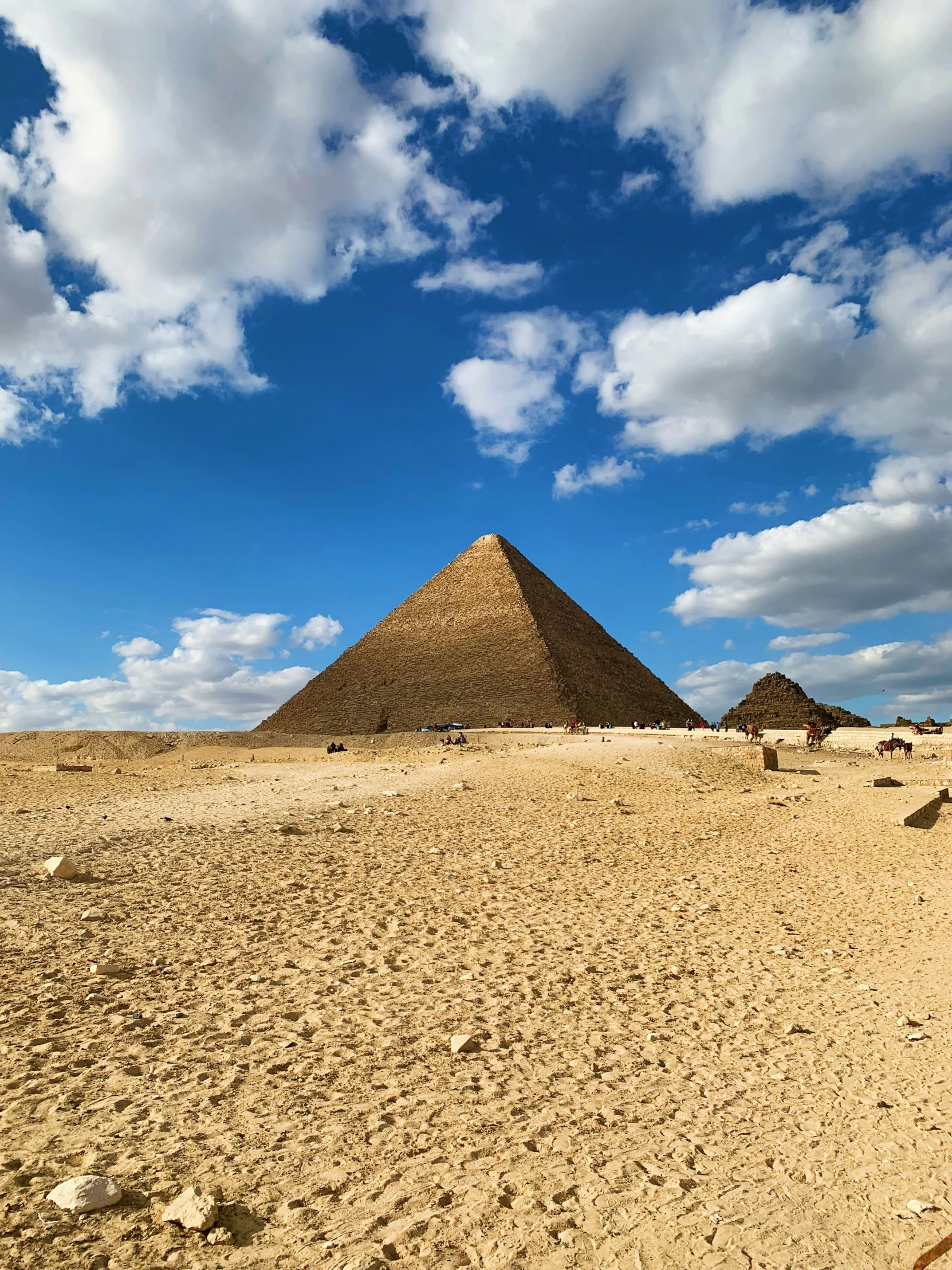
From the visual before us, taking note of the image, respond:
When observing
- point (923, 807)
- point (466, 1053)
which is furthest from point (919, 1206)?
point (923, 807)

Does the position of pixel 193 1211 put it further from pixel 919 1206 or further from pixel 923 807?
pixel 923 807

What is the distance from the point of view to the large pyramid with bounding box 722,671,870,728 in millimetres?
43906

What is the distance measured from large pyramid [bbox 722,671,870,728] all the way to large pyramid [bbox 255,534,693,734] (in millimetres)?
14476

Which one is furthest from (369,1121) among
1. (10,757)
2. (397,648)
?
(397,648)

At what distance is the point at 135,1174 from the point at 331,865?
4.91 metres

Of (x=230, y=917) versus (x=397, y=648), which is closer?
(x=230, y=917)

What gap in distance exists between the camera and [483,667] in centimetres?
6794

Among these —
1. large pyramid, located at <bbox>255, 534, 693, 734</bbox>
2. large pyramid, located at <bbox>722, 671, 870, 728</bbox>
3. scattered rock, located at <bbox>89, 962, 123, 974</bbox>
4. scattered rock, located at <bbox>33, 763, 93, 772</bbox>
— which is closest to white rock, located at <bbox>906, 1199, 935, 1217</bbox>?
scattered rock, located at <bbox>89, 962, 123, 974</bbox>

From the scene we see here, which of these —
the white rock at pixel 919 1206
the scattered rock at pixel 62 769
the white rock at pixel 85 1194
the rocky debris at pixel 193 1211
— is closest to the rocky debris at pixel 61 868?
the white rock at pixel 85 1194

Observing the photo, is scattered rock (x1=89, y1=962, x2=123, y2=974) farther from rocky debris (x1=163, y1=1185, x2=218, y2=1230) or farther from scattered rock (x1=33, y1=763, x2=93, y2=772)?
scattered rock (x1=33, y1=763, x2=93, y2=772)

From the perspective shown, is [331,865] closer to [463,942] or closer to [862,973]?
[463,942]

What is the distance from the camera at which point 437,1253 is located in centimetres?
272

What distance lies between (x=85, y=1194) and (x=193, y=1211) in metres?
0.40

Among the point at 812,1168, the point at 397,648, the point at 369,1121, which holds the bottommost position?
the point at 812,1168
